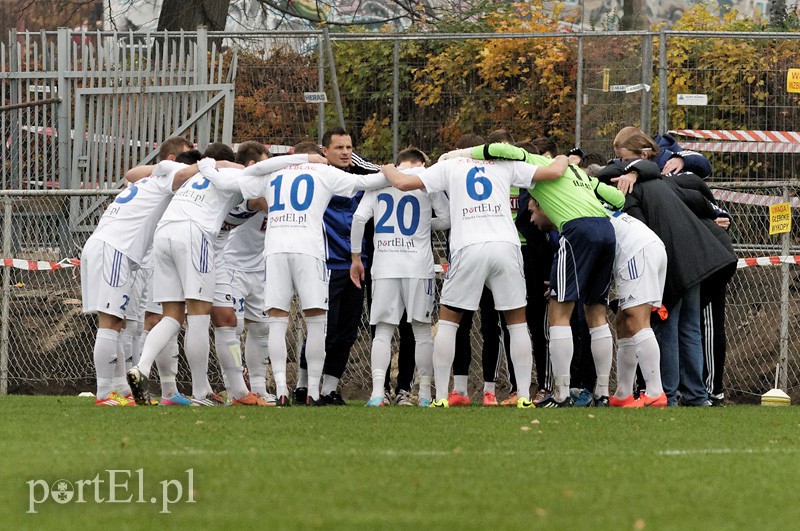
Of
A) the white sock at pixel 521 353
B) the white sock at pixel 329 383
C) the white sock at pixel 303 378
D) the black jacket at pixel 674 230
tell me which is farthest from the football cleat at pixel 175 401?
the black jacket at pixel 674 230

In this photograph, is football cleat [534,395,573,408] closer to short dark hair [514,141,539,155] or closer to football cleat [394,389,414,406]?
football cleat [394,389,414,406]

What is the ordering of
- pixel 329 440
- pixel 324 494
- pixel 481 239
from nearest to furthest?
pixel 324 494, pixel 329 440, pixel 481 239

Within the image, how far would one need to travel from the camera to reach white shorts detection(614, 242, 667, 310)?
412 inches

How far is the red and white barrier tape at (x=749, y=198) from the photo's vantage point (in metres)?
13.6

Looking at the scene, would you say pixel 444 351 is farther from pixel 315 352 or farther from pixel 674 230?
pixel 674 230

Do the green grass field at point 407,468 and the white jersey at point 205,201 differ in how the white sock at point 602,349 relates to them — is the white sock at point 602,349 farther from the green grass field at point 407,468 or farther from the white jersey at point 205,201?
the white jersey at point 205,201

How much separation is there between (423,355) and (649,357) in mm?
1799

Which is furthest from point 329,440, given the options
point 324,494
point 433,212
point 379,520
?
point 433,212

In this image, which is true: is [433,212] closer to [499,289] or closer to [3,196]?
[499,289]

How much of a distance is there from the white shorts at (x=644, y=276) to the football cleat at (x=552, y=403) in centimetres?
84

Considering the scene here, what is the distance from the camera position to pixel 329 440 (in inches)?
300

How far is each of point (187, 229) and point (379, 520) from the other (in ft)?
19.2

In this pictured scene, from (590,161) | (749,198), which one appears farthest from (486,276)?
(749,198)

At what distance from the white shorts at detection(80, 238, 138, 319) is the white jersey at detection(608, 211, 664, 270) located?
3.80 meters
